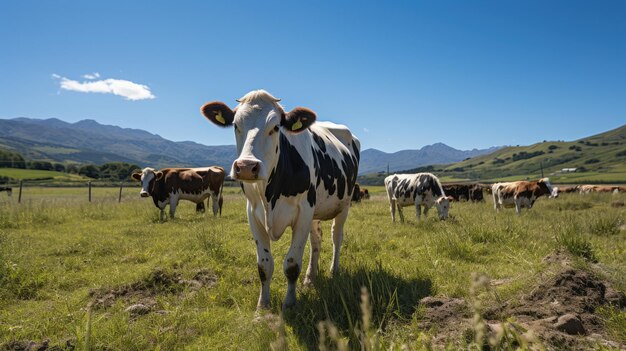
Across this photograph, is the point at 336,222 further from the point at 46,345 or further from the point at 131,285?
the point at 46,345

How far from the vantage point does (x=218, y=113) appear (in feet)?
14.4

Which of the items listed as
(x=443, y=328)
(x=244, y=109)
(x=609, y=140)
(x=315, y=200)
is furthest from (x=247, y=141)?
(x=609, y=140)

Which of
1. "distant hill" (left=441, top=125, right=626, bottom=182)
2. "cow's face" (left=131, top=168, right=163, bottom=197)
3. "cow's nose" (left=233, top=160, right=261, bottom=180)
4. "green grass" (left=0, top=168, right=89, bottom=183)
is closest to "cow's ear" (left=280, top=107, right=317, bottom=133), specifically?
"cow's nose" (left=233, top=160, right=261, bottom=180)

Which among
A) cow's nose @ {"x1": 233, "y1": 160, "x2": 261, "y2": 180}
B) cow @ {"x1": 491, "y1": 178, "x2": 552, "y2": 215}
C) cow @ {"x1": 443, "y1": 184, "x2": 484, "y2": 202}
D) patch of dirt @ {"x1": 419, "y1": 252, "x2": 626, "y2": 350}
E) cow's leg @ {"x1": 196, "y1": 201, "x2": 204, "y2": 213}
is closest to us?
patch of dirt @ {"x1": 419, "y1": 252, "x2": 626, "y2": 350}

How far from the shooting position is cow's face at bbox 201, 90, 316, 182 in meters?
3.44

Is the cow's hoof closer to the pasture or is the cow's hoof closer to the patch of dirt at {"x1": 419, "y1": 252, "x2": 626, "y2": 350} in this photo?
the pasture

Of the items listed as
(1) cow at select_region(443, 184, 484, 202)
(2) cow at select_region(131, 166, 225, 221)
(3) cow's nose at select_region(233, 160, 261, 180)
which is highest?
(3) cow's nose at select_region(233, 160, 261, 180)

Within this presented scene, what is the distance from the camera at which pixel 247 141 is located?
3.76 m

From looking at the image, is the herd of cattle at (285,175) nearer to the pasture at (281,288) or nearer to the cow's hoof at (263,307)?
the cow's hoof at (263,307)

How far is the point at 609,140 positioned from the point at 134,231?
226222 millimetres

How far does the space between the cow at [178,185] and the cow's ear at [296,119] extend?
448 inches

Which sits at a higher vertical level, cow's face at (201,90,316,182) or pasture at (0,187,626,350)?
cow's face at (201,90,316,182)

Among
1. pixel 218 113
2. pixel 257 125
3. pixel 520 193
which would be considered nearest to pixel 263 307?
pixel 257 125

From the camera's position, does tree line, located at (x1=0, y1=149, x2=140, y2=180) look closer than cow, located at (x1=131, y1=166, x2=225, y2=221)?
No
